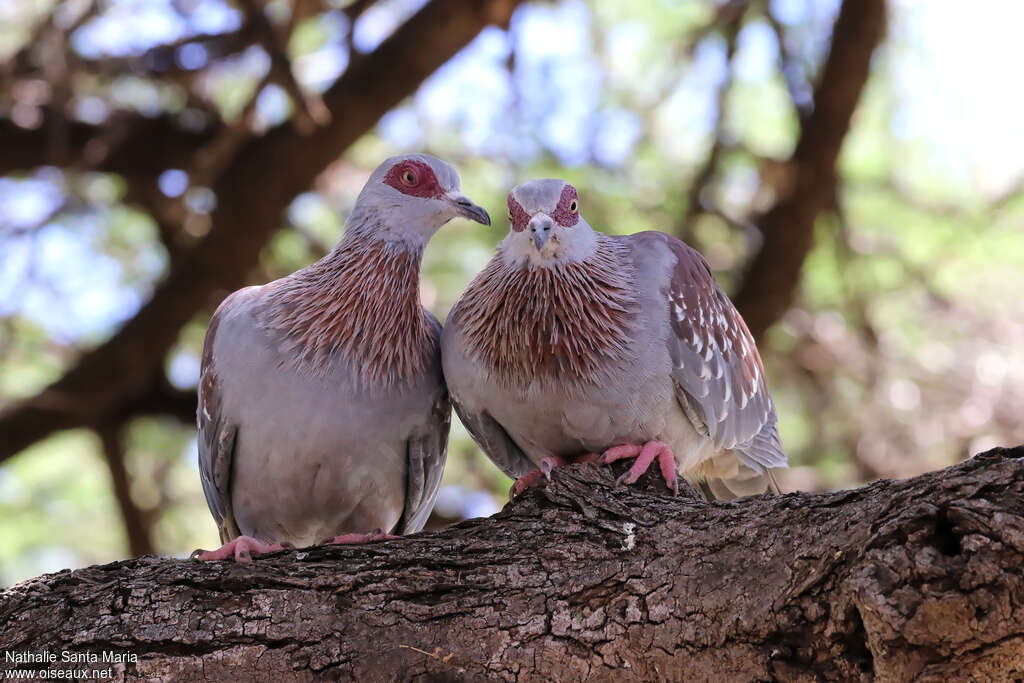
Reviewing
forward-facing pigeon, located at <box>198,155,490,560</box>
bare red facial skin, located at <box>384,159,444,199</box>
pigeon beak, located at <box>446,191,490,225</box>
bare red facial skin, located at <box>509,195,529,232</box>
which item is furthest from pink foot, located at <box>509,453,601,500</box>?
bare red facial skin, located at <box>384,159,444,199</box>

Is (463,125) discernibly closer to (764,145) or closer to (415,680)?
(764,145)

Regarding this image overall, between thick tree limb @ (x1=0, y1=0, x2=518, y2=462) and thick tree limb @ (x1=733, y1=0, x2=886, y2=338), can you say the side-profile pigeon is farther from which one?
thick tree limb @ (x1=733, y1=0, x2=886, y2=338)

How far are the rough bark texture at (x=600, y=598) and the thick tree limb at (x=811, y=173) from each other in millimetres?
4214

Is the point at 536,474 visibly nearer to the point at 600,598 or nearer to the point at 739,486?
the point at 600,598

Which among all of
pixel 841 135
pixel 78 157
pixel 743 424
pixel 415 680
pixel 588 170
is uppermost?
pixel 78 157

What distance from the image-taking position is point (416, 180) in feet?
15.8

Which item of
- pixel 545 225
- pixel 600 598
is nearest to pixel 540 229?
pixel 545 225

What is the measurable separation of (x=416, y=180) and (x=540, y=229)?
100 cm

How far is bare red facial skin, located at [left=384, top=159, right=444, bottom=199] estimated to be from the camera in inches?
188

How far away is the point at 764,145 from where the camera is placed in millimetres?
8617

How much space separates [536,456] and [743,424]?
35.4 inches

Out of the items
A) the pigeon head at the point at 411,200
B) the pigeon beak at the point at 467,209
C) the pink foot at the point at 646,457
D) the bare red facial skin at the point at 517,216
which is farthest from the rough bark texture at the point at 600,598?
the pigeon head at the point at 411,200

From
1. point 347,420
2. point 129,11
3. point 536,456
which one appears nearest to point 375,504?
point 347,420

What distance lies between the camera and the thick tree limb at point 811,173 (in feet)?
22.9
